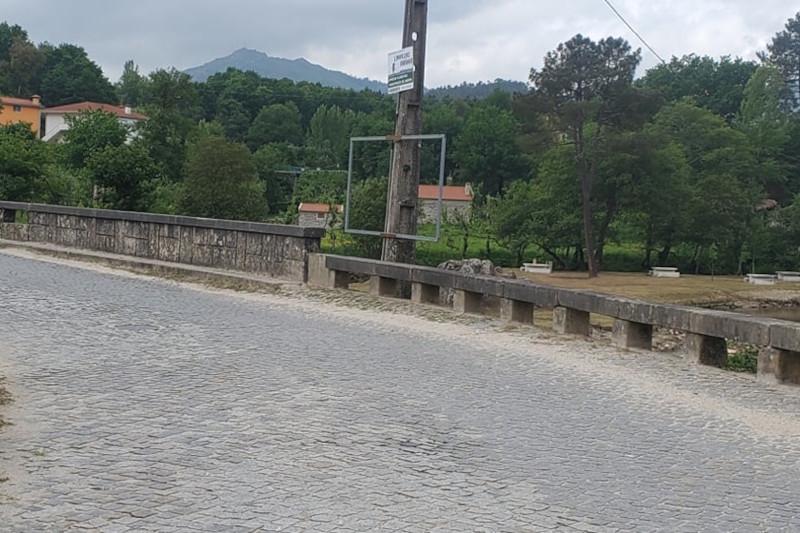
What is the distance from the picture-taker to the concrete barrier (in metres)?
7.99

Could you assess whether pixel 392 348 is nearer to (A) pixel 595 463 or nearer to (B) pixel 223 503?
(A) pixel 595 463

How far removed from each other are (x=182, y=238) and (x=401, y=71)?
5.27 metres

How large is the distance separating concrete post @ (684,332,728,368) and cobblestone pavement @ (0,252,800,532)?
28 cm

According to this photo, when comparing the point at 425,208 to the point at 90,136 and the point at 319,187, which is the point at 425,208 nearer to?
the point at 319,187

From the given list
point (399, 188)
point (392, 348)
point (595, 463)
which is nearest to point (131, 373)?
point (392, 348)

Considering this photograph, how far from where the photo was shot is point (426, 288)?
1241 centimetres

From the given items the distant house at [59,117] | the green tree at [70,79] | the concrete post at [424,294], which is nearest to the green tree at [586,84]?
the concrete post at [424,294]

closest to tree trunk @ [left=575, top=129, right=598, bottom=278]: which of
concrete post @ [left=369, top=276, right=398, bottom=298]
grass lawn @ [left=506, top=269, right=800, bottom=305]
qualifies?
grass lawn @ [left=506, top=269, right=800, bottom=305]

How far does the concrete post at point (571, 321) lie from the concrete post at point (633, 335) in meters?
0.71

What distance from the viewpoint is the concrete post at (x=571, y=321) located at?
1023 cm

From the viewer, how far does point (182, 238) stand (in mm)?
16000

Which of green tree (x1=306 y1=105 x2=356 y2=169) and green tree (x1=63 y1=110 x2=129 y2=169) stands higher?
green tree (x1=306 y1=105 x2=356 y2=169)

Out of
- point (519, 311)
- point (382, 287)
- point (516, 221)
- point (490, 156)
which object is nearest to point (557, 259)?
point (516, 221)

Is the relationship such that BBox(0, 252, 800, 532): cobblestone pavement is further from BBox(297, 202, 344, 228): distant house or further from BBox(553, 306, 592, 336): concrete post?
BBox(297, 202, 344, 228): distant house
